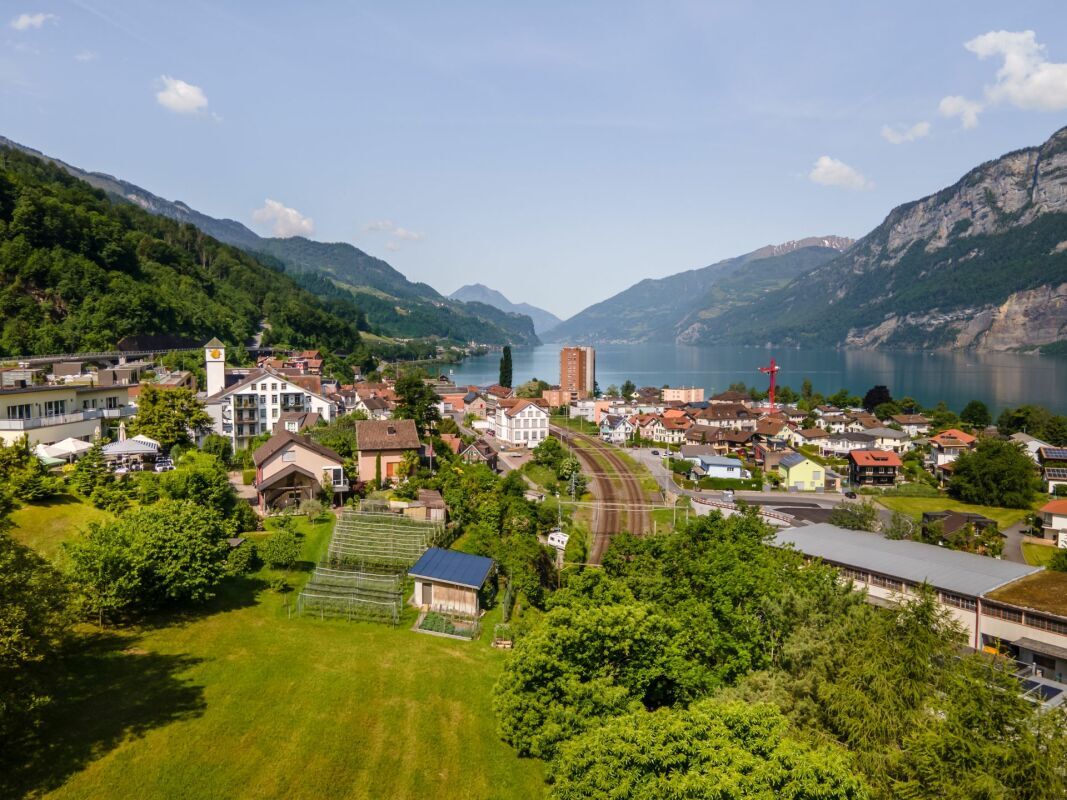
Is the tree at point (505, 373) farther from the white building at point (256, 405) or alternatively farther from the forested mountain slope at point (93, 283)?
the white building at point (256, 405)

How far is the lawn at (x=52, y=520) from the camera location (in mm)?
16531

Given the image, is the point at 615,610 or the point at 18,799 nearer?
the point at 18,799

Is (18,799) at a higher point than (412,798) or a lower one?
higher

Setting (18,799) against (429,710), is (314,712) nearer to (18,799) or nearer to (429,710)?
(429,710)

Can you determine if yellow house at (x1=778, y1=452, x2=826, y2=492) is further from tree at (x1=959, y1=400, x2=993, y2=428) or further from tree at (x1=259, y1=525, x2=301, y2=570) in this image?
tree at (x1=259, y1=525, x2=301, y2=570)

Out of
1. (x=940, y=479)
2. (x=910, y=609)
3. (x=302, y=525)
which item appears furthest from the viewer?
(x=940, y=479)

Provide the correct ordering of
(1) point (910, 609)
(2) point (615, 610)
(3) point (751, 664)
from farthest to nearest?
(3) point (751, 664) < (1) point (910, 609) < (2) point (615, 610)

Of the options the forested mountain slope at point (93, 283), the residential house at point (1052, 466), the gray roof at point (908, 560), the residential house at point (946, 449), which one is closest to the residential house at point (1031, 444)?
the residential house at point (1052, 466)

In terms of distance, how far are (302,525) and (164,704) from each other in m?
12.6

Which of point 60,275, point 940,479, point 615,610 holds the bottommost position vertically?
point 940,479

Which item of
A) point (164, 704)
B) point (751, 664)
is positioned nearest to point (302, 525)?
point (164, 704)

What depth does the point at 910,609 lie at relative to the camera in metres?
14.1

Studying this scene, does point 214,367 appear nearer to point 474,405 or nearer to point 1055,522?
point 474,405

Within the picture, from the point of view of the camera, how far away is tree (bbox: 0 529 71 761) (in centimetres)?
933
